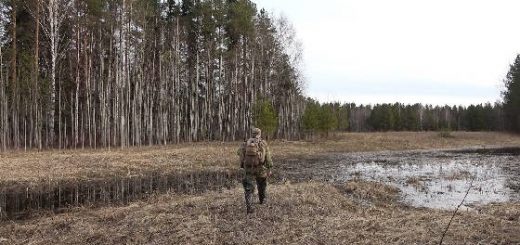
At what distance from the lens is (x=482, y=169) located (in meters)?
24.5

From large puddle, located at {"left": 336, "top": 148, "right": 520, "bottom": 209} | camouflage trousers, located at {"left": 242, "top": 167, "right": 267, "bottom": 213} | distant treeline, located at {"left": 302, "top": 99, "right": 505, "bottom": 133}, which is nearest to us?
camouflage trousers, located at {"left": 242, "top": 167, "right": 267, "bottom": 213}

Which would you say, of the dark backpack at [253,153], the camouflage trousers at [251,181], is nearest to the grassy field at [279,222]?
the camouflage trousers at [251,181]

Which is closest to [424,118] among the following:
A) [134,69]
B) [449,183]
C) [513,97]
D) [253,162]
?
[513,97]

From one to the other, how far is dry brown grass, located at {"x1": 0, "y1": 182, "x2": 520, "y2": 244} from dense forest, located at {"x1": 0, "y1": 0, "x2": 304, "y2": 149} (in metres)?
22.8

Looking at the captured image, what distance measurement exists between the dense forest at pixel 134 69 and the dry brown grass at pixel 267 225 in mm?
22808

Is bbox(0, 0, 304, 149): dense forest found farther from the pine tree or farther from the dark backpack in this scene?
the pine tree

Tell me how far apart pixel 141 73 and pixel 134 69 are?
56.1 inches

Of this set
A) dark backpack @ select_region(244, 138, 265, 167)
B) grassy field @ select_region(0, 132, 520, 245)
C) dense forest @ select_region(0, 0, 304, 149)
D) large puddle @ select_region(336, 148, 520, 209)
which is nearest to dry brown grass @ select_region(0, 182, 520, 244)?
grassy field @ select_region(0, 132, 520, 245)

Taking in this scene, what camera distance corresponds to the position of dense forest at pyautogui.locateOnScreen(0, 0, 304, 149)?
3394cm

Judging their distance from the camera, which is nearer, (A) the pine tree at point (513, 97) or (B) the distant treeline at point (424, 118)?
(A) the pine tree at point (513, 97)

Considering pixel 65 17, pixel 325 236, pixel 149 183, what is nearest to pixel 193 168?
pixel 149 183

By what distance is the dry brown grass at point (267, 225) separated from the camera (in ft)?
28.9

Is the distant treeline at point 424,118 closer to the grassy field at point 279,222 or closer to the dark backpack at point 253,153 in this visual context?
the grassy field at point 279,222

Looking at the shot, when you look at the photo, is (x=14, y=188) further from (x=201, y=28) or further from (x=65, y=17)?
(x=201, y=28)
